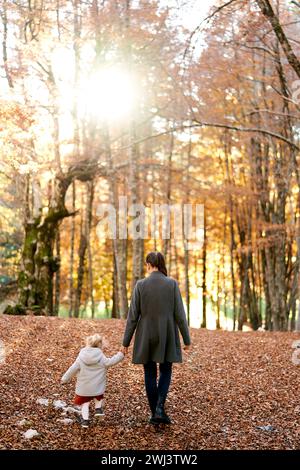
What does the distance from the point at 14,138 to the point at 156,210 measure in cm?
1060

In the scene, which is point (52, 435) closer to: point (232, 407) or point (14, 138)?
point (232, 407)

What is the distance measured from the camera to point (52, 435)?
469 cm

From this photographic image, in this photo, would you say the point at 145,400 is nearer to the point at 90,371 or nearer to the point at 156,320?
the point at 90,371

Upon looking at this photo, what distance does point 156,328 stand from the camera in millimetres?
4941

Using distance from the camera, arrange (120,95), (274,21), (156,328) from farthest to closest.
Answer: (120,95)
(274,21)
(156,328)

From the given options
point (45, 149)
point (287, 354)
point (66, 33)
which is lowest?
point (287, 354)

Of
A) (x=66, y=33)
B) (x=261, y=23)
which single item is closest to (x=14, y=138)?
(x=261, y=23)

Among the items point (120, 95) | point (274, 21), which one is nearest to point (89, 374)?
point (274, 21)

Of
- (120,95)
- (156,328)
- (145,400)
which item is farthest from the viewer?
(120,95)

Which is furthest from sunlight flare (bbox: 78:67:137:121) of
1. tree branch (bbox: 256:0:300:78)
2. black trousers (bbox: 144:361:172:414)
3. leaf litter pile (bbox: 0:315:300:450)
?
black trousers (bbox: 144:361:172:414)

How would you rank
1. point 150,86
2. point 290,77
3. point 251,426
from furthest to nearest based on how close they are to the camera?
point 150,86
point 290,77
point 251,426

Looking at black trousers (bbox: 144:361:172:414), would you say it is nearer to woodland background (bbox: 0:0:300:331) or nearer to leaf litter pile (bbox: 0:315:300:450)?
leaf litter pile (bbox: 0:315:300:450)

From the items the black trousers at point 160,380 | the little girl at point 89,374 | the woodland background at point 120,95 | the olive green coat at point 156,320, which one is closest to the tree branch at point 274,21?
the woodland background at point 120,95

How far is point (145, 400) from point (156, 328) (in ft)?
4.91
